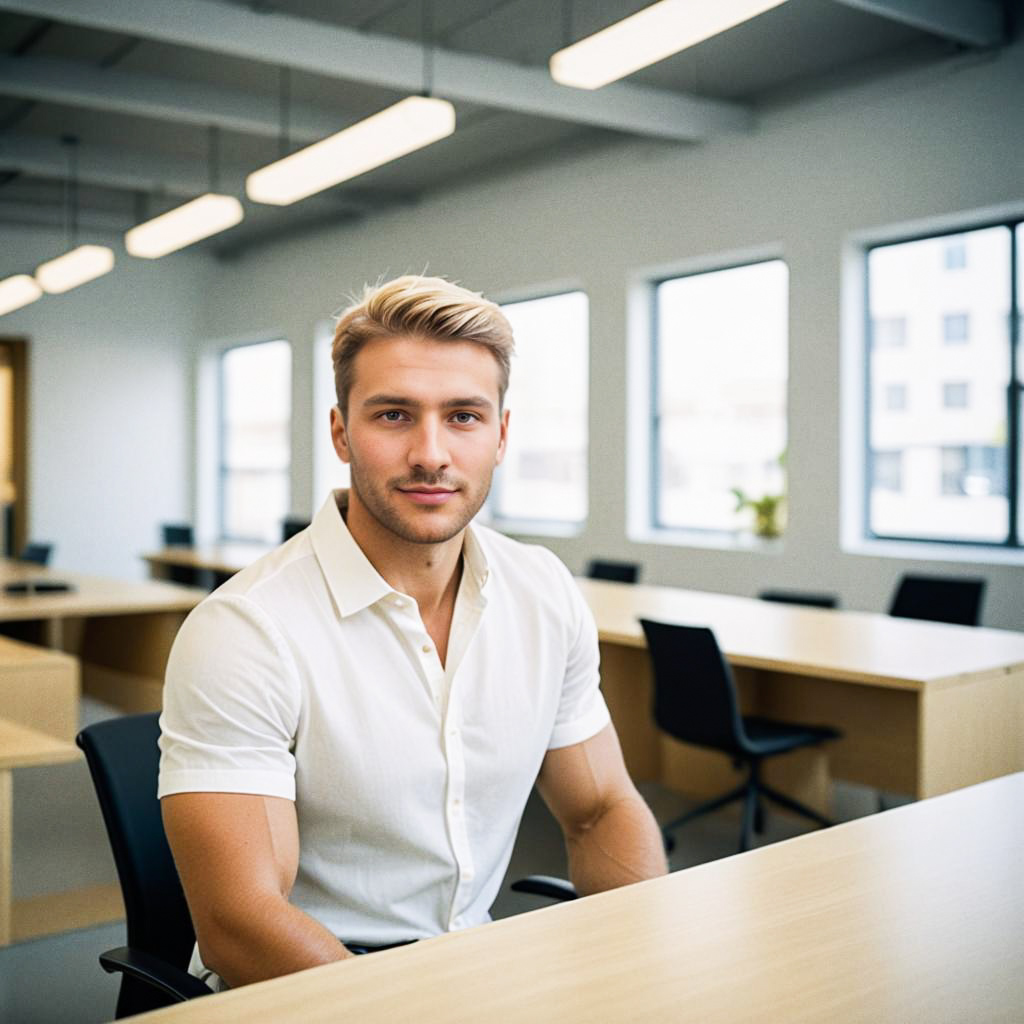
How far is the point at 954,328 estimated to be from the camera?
5.76 meters

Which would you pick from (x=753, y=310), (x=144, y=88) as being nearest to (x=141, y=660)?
(x=144, y=88)

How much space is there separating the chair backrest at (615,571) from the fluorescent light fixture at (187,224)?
257 centimetres

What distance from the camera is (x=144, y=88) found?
6.15 metres

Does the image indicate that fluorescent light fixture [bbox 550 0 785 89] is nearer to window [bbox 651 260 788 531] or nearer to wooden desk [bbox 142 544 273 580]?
window [bbox 651 260 788 531]

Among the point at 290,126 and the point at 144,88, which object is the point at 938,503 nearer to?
the point at 290,126

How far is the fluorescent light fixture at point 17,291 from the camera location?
8.31 m

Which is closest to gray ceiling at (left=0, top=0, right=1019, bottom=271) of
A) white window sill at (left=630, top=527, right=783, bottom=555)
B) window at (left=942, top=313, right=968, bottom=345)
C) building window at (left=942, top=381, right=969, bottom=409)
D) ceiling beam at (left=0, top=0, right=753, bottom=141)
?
ceiling beam at (left=0, top=0, right=753, bottom=141)

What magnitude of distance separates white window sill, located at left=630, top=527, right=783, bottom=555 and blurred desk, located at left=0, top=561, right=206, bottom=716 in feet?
9.07

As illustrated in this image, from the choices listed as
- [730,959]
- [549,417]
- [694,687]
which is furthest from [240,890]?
[549,417]

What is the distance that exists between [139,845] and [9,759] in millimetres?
983

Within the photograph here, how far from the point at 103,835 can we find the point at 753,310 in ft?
15.1

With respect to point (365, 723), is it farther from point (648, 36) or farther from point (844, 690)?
point (648, 36)

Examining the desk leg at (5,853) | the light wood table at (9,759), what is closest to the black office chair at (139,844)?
the light wood table at (9,759)

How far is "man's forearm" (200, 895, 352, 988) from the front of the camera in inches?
49.0
